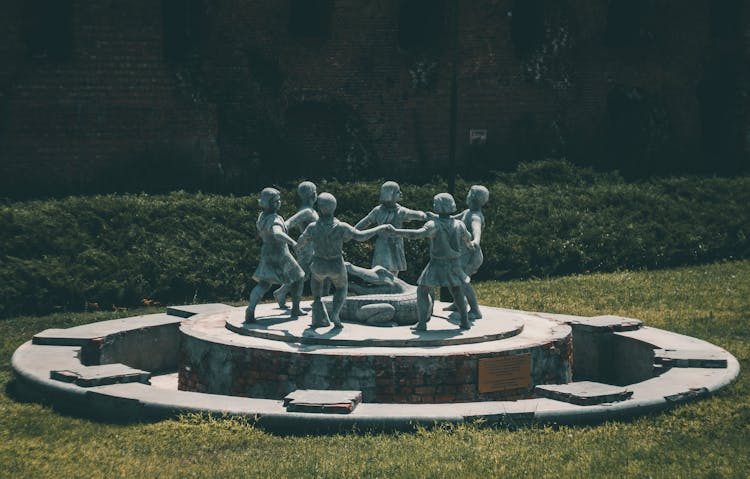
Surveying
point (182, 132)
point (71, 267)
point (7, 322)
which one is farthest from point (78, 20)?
point (7, 322)

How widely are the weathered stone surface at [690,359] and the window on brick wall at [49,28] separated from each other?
42.1 feet

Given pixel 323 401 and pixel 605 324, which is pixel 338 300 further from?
pixel 605 324

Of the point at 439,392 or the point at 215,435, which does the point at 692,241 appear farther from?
the point at 215,435

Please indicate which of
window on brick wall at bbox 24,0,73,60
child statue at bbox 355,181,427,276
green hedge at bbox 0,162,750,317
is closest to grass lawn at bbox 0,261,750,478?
child statue at bbox 355,181,427,276

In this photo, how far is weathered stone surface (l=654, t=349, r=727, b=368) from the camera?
10297 mm

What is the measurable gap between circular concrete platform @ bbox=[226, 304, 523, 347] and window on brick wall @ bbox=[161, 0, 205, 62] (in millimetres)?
10750

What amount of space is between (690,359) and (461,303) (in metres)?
2.12

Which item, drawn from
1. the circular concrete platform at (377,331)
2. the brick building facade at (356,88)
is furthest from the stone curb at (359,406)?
the brick building facade at (356,88)

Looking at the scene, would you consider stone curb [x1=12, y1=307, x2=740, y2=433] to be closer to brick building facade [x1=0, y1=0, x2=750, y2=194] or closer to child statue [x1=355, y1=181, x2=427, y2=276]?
child statue [x1=355, y1=181, x2=427, y2=276]

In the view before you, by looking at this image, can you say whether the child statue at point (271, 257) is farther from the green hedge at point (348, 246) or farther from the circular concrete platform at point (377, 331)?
the green hedge at point (348, 246)

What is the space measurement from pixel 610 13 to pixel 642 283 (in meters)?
10.7

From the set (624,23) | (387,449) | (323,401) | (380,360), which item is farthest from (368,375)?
(624,23)

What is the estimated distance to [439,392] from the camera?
9492 millimetres

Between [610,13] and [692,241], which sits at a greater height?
[610,13]
